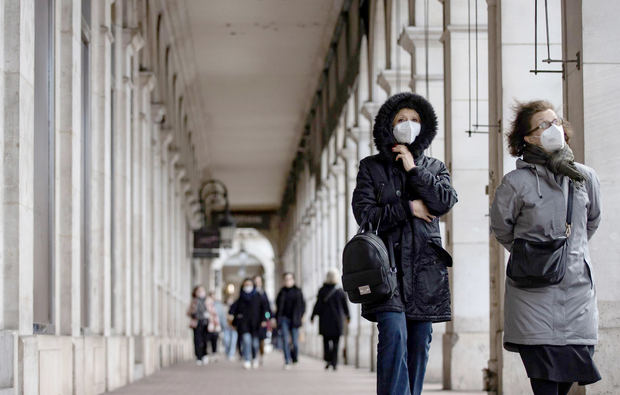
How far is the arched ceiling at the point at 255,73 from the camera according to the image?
25.2m

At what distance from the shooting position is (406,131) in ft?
21.8

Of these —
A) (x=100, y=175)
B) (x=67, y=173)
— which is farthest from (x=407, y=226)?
(x=100, y=175)

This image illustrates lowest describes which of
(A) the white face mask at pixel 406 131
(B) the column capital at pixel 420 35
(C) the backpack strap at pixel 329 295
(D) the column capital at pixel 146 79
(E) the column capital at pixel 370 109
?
(C) the backpack strap at pixel 329 295

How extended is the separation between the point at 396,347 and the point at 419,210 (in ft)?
2.29

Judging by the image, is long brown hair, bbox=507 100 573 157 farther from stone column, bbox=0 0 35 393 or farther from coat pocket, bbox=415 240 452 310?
stone column, bbox=0 0 35 393

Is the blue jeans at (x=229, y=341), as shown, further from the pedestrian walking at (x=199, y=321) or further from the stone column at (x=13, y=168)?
the stone column at (x=13, y=168)

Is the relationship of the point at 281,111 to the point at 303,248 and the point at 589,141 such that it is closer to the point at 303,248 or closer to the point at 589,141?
the point at 303,248

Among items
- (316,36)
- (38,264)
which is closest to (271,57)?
(316,36)

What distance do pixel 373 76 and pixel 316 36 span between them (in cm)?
591

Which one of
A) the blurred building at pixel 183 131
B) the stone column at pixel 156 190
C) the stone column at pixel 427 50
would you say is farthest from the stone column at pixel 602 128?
the stone column at pixel 156 190

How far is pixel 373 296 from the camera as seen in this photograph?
634cm

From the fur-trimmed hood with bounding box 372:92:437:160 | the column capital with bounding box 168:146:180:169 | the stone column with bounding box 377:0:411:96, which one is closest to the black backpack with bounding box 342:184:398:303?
the fur-trimmed hood with bounding box 372:92:437:160

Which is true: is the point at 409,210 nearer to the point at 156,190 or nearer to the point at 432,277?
the point at 432,277

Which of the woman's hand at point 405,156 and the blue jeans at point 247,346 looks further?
the blue jeans at point 247,346
